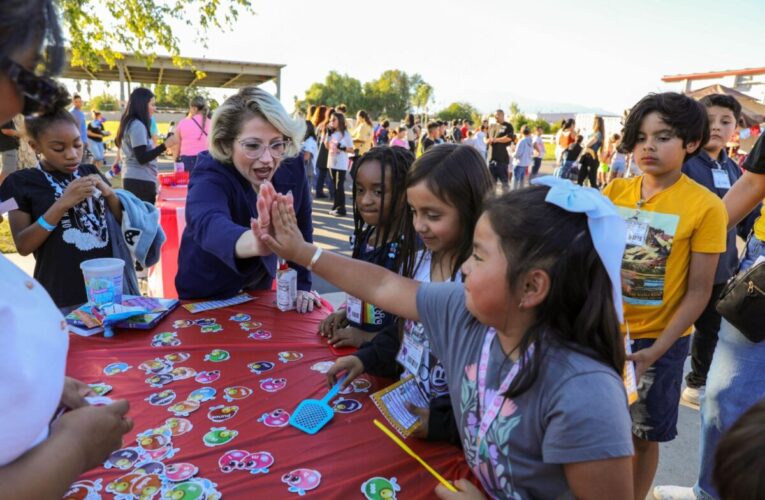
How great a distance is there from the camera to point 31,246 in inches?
87.4

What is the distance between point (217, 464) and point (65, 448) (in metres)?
0.44

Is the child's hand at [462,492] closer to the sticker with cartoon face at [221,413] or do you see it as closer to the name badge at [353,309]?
the sticker with cartoon face at [221,413]

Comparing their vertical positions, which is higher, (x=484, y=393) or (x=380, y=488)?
(x=484, y=393)

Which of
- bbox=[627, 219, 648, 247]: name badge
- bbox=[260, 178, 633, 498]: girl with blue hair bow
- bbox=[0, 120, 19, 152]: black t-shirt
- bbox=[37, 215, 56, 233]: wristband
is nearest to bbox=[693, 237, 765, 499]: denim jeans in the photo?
bbox=[627, 219, 648, 247]: name badge

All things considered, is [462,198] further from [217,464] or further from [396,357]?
[217,464]

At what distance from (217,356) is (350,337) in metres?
0.49

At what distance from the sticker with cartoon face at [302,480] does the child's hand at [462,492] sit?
28 cm

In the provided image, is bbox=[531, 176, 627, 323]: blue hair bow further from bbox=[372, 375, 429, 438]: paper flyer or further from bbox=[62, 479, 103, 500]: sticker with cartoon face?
bbox=[62, 479, 103, 500]: sticker with cartoon face

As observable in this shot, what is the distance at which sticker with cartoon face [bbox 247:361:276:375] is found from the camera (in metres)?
1.60

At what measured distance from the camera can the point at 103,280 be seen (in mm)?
1935

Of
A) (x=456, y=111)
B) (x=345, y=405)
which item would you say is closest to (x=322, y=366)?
(x=345, y=405)

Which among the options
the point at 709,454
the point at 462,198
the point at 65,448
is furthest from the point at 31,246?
the point at 709,454

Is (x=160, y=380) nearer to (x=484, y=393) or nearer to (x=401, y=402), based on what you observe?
(x=401, y=402)

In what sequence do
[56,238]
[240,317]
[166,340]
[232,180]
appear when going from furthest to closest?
1. [56,238]
2. [232,180]
3. [240,317]
4. [166,340]
